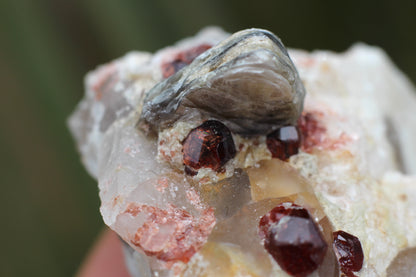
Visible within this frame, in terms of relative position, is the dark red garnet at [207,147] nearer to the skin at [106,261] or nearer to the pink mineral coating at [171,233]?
the pink mineral coating at [171,233]

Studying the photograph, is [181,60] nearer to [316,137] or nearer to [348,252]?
[316,137]

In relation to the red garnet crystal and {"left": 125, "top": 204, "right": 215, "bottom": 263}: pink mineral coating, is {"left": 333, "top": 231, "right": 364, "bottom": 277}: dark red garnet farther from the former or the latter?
{"left": 125, "top": 204, "right": 215, "bottom": 263}: pink mineral coating

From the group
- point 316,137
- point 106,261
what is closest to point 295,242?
point 316,137

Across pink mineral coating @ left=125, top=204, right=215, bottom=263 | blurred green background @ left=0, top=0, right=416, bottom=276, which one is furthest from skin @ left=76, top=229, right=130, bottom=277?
pink mineral coating @ left=125, top=204, right=215, bottom=263

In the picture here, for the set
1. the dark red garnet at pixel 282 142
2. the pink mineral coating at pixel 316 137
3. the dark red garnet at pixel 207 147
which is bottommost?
the pink mineral coating at pixel 316 137

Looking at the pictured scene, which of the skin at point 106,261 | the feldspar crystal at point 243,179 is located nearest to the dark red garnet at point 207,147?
the feldspar crystal at point 243,179

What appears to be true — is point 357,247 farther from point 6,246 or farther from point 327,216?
point 6,246
